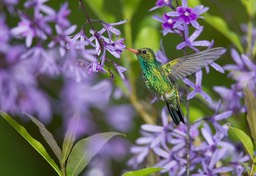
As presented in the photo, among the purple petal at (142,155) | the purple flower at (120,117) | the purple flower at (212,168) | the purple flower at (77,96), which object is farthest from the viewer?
the purple flower at (120,117)

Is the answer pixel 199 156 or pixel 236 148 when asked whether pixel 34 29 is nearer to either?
pixel 199 156

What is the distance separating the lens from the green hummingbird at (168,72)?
3.12 ft

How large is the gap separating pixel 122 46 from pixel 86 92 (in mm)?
669

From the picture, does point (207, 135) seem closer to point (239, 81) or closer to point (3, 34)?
point (239, 81)

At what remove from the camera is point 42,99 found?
1.48 m

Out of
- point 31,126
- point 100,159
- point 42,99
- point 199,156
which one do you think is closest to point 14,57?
point 42,99

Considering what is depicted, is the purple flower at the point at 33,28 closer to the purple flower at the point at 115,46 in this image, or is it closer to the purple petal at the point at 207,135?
the purple flower at the point at 115,46

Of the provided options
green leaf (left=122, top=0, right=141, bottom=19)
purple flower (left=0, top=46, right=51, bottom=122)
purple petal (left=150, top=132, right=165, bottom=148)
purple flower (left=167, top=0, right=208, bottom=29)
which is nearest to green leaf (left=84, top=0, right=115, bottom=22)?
green leaf (left=122, top=0, right=141, bottom=19)

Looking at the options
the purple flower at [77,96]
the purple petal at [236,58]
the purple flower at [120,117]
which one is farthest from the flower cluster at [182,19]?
the purple flower at [120,117]

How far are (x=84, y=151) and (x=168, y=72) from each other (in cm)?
19

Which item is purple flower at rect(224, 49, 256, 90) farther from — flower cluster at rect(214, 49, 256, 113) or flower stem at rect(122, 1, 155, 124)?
flower stem at rect(122, 1, 155, 124)

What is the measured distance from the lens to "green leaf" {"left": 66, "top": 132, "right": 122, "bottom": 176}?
88 centimetres

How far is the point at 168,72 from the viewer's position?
99 centimetres

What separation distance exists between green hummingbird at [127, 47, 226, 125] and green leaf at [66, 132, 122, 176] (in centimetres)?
12
